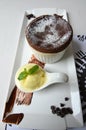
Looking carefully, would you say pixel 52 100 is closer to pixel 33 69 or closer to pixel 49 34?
pixel 33 69

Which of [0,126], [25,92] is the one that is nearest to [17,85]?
[25,92]

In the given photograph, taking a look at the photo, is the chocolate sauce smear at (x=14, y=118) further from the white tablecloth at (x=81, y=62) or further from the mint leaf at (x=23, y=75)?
the mint leaf at (x=23, y=75)

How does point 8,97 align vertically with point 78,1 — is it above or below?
below

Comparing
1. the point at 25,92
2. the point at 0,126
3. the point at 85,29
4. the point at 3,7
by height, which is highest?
the point at 3,7

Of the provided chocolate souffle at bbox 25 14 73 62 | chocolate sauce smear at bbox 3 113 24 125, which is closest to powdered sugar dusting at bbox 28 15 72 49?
chocolate souffle at bbox 25 14 73 62

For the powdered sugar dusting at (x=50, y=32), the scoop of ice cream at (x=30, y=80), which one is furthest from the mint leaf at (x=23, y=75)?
the powdered sugar dusting at (x=50, y=32)

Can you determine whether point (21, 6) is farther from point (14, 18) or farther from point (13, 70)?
point (13, 70)
